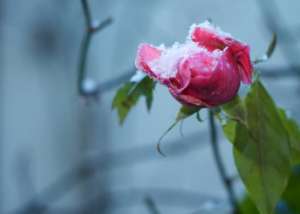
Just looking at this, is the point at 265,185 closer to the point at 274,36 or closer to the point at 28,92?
the point at 274,36

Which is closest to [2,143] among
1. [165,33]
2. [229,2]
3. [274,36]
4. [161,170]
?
[161,170]

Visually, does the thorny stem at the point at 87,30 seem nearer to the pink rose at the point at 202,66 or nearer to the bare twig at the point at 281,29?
the pink rose at the point at 202,66

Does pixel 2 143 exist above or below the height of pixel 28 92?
below

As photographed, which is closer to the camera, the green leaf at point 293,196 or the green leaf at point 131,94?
the green leaf at point 131,94

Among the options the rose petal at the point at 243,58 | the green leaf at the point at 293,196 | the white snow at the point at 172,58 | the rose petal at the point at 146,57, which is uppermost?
the rose petal at the point at 146,57

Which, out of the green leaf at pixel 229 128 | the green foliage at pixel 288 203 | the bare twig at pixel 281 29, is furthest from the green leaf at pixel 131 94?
the bare twig at pixel 281 29

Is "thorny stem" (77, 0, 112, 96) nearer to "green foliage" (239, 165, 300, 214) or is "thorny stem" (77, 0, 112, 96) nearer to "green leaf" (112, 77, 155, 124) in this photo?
"green leaf" (112, 77, 155, 124)

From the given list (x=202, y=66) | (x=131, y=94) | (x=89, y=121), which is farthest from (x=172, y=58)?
(x=89, y=121)
